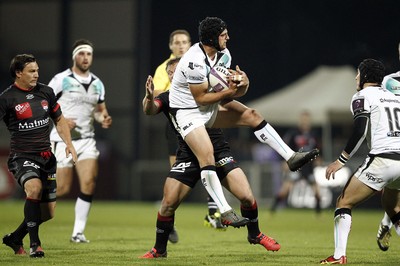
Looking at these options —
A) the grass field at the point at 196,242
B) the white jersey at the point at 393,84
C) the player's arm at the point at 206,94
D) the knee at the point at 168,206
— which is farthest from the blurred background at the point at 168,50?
the player's arm at the point at 206,94

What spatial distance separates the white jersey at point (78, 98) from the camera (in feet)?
43.8

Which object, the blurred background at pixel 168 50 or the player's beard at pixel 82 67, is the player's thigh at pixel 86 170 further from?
the blurred background at pixel 168 50

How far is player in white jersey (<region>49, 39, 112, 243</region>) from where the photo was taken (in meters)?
13.2

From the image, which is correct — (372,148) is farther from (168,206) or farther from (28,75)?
(28,75)

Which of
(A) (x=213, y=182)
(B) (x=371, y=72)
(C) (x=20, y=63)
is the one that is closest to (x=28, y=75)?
(C) (x=20, y=63)

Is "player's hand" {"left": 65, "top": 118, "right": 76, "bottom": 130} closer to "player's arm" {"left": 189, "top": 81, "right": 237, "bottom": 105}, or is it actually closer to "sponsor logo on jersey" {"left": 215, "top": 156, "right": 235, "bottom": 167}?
"sponsor logo on jersey" {"left": 215, "top": 156, "right": 235, "bottom": 167}

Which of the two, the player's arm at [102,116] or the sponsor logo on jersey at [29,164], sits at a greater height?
the player's arm at [102,116]

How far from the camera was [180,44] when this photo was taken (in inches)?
518

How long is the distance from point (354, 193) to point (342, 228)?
1.27 feet

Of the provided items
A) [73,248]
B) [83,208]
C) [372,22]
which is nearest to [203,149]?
[73,248]

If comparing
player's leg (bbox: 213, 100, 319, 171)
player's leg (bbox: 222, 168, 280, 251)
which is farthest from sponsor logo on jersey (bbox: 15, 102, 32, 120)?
player's leg (bbox: 222, 168, 280, 251)

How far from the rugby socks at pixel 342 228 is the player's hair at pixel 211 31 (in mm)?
2218

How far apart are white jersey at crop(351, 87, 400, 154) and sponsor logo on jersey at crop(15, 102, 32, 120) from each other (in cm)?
373

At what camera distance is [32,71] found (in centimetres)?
1067
